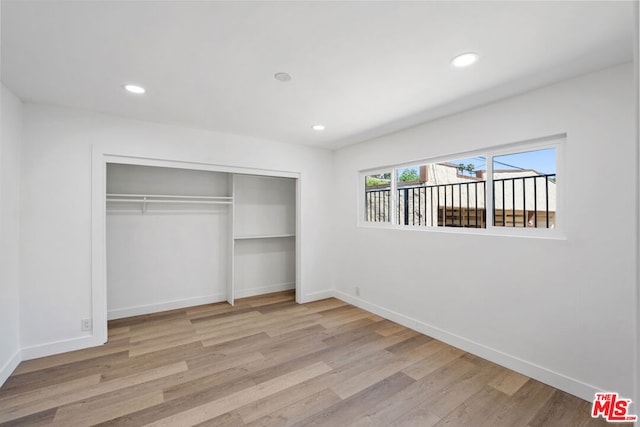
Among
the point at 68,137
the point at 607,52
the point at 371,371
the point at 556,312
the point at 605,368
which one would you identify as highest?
the point at 607,52

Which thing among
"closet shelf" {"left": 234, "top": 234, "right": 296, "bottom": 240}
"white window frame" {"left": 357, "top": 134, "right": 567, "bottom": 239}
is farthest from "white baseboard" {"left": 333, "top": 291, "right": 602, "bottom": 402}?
"closet shelf" {"left": 234, "top": 234, "right": 296, "bottom": 240}

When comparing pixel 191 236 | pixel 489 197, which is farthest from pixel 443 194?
pixel 191 236

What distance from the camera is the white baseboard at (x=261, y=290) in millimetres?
4453

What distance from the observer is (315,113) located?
291 centimetres

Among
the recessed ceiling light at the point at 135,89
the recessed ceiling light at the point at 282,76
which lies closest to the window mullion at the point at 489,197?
the recessed ceiling light at the point at 282,76

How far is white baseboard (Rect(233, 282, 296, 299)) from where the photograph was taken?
4.45 metres

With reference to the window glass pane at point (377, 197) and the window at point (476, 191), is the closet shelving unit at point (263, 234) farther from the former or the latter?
the window at point (476, 191)

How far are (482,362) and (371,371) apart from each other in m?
1.02

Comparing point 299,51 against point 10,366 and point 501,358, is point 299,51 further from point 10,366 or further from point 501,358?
point 10,366

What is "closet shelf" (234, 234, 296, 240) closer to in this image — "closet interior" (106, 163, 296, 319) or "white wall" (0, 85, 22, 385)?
"closet interior" (106, 163, 296, 319)

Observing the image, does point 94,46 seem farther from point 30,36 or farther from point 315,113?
point 315,113

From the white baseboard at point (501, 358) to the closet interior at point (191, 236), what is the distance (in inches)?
79.1

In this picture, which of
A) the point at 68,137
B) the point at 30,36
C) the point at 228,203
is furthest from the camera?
the point at 228,203

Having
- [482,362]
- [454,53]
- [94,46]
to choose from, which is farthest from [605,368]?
[94,46]
